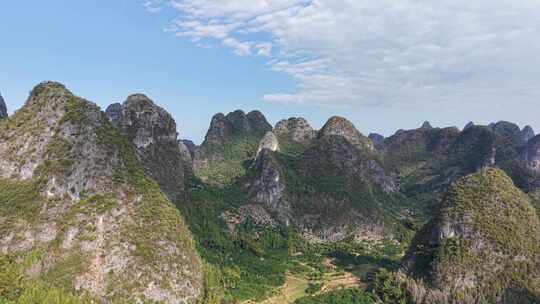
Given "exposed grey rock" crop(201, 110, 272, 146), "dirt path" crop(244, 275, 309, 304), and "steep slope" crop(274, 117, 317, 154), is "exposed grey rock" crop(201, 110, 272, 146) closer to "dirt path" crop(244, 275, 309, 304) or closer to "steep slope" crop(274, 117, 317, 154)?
"steep slope" crop(274, 117, 317, 154)

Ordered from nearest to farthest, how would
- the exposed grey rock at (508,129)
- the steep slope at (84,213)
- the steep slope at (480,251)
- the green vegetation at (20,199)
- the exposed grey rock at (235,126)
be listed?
1. the steep slope at (84,213)
2. the green vegetation at (20,199)
3. the steep slope at (480,251)
4. the exposed grey rock at (235,126)
5. the exposed grey rock at (508,129)

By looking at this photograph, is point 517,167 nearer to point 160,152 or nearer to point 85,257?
point 160,152

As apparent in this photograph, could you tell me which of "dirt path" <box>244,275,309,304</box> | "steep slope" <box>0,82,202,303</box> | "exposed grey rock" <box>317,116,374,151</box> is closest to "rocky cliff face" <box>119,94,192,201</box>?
"steep slope" <box>0,82,202,303</box>

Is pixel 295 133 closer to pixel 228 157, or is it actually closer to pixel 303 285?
pixel 228 157

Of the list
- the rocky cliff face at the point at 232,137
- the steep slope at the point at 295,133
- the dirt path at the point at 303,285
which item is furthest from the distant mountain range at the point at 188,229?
the steep slope at the point at 295,133

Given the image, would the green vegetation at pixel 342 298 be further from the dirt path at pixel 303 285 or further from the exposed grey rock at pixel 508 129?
the exposed grey rock at pixel 508 129
